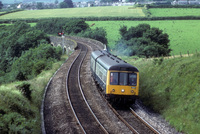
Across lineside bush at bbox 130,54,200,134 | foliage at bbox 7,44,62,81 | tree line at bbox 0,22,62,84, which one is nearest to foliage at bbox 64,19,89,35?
tree line at bbox 0,22,62,84

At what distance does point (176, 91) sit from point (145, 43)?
3168 cm

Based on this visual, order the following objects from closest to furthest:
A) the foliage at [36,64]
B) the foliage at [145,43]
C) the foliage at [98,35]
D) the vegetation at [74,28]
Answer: the foliage at [36,64] → the foliage at [145,43] → the foliage at [98,35] → the vegetation at [74,28]

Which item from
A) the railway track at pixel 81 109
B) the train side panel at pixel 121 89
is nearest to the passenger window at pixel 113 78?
the train side panel at pixel 121 89

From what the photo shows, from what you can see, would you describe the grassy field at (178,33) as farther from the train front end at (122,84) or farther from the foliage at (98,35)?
the train front end at (122,84)

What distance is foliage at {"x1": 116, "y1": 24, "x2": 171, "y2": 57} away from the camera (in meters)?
43.6

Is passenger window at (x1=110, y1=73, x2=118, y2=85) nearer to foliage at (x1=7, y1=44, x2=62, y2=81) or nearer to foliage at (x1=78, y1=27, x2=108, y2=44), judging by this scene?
foliage at (x1=7, y1=44, x2=62, y2=81)

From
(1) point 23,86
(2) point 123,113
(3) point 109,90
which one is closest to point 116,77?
(3) point 109,90

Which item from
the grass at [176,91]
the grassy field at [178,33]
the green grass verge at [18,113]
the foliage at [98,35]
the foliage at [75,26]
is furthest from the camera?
the foliage at [75,26]

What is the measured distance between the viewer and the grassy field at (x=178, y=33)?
53.7 metres

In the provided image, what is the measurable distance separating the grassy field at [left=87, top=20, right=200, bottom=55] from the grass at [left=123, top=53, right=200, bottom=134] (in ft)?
96.0

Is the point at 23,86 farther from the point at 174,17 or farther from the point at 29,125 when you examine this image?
the point at 174,17

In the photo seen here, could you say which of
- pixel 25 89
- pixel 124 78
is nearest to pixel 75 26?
pixel 25 89

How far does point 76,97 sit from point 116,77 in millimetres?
4402

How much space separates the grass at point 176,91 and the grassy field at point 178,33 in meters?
29.3
